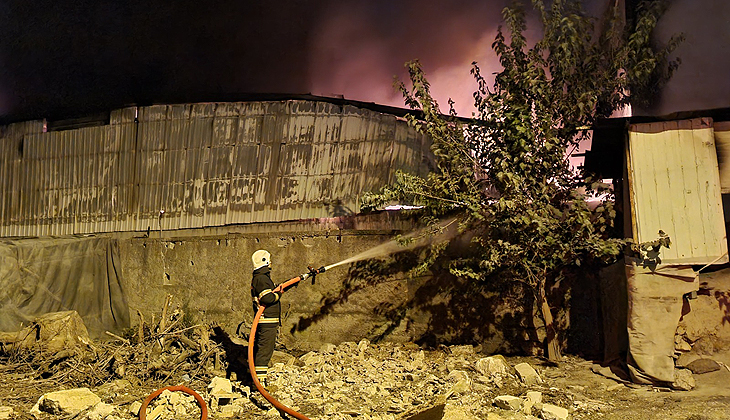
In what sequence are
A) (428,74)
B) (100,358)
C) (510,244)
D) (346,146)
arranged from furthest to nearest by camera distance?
(428,74) → (346,146) → (100,358) → (510,244)

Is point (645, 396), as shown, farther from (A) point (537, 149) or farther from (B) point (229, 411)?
(B) point (229, 411)

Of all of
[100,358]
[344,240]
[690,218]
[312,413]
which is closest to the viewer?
[312,413]

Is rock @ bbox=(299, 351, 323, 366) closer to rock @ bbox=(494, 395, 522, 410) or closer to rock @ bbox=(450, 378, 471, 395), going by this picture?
rock @ bbox=(450, 378, 471, 395)

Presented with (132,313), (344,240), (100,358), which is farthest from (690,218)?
(132,313)

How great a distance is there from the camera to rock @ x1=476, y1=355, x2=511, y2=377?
6863 mm

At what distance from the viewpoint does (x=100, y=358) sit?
25.9 feet

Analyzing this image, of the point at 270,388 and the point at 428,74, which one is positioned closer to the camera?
the point at 270,388

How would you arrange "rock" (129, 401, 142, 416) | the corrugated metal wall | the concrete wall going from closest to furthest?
"rock" (129, 401, 142, 416), the concrete wall, the corrugated metal wall

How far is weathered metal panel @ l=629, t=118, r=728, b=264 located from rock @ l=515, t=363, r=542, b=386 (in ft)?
7.06

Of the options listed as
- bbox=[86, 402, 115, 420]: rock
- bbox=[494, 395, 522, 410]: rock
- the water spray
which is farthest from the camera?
the water spray

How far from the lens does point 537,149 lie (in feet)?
23.1

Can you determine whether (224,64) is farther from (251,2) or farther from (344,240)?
(344,240)

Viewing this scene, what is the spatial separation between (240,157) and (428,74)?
407 inches

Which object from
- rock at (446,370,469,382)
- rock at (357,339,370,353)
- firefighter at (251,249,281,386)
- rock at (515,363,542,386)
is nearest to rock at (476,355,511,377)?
rock at (515,363,542,386)
